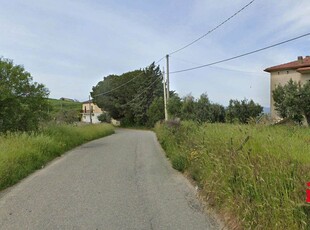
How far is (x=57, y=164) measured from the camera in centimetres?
1131

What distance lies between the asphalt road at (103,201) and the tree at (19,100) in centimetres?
641

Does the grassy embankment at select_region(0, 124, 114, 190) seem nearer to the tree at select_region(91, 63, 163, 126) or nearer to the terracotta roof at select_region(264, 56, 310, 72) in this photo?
the terracotta roof at select_region(264, 56, 310, 72)

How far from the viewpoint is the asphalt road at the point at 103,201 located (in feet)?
16.5

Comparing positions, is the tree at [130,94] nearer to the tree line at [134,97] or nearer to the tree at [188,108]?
the tree line at [134,97]

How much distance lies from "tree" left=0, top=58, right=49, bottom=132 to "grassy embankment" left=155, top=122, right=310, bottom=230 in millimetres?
11341

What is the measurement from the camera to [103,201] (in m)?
6.24

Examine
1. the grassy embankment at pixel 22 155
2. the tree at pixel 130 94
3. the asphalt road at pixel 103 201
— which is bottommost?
the asphalt road at pixel 103 201

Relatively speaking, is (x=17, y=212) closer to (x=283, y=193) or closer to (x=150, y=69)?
(x=283, y=193)

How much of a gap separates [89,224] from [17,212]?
1.64 meters

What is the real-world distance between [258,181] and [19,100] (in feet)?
45.8

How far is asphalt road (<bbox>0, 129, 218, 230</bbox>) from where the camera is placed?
5020mm

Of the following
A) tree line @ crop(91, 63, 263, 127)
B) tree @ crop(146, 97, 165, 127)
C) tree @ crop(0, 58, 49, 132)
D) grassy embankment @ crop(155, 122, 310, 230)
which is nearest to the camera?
grassy embankment @ crop(155, 122, 310, 230)

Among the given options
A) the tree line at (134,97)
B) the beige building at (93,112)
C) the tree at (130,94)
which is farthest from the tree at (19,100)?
the beige building at (93,112)

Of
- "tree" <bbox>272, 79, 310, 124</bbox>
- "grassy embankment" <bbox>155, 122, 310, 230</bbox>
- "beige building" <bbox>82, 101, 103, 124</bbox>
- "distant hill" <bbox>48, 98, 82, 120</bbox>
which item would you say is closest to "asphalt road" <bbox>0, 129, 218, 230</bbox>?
"grassy embankment" <bbox>155, 122, 310, 230</bbox>
